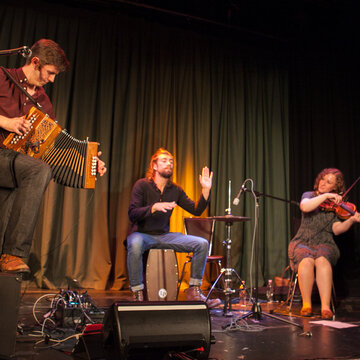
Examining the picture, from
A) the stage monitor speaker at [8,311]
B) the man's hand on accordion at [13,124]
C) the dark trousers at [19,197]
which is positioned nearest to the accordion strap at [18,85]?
the man's hand on accordion at [13,124]

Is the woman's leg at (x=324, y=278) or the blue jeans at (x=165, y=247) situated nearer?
the blue jeans at (x=165, y=247)

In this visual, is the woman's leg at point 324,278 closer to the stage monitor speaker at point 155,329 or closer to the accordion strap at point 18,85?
the stage monitor speaker at point 155,329

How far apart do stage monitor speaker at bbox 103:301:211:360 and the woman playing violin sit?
2.34 meters

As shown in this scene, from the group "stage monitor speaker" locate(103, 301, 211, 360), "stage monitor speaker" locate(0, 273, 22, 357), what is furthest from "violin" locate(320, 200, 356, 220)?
"stage monitor speaker" locate(0, 273, 22, 357)

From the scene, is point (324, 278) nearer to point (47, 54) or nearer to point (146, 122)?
point (146, 122)

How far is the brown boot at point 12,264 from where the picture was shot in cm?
229

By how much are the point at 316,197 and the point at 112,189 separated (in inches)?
99.7

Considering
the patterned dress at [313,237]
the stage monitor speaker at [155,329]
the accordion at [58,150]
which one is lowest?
the stage monitor speaker at [155,329]

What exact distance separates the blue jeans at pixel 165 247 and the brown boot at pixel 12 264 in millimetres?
1642

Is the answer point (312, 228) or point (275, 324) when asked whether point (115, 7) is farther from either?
point (275, 324)

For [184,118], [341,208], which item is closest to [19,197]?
[341,208]

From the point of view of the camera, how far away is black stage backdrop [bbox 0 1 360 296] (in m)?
5.15

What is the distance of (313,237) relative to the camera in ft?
14.5

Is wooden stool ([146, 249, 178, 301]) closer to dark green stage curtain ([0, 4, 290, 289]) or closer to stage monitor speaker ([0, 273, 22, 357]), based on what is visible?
dark green stage curtain ([0, 4, 290, 289])
